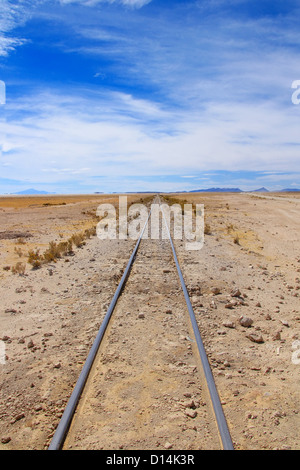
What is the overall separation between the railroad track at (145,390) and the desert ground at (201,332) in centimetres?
17

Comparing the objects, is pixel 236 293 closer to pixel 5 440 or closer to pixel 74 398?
pixel 74 398

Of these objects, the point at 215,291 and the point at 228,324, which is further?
the point at 215,291

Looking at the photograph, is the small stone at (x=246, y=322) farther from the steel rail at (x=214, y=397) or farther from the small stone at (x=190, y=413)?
the small stone at (x=190, y=413)

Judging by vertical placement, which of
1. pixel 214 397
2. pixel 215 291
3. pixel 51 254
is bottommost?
pixel 214 397

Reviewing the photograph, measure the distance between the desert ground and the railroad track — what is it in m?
0.17

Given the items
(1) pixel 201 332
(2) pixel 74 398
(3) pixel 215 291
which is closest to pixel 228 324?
(1) pixel 201 332

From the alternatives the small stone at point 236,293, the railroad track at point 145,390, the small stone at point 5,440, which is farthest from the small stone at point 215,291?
the small stone at point 5,440

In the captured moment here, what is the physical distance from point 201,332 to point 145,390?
1786mm

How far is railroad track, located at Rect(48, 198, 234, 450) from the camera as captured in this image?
3.22 metres

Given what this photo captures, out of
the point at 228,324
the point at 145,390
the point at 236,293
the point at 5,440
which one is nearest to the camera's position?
the point at 5,440

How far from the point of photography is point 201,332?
5.55 meters

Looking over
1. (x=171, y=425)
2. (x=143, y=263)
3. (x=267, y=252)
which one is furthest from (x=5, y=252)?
(x=171, y=425)

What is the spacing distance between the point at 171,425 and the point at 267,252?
10.6 meters

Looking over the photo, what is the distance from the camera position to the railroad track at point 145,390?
3223 millimetres
